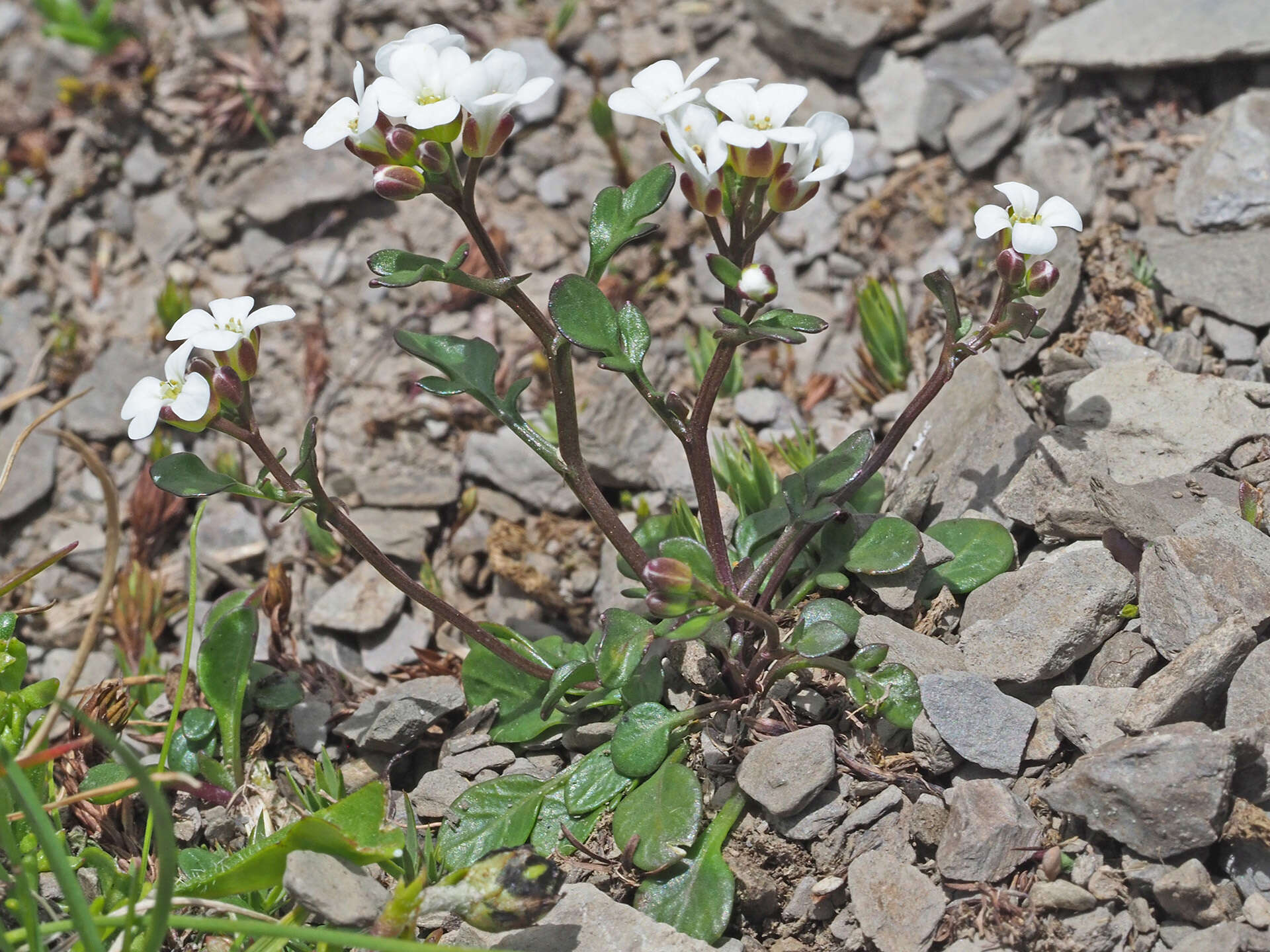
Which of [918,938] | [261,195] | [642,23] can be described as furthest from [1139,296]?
[261,195]

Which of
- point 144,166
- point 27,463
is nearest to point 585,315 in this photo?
point 27,463

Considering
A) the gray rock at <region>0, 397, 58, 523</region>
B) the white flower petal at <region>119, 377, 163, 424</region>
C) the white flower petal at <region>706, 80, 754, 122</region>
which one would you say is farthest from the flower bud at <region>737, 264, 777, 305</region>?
the gray rock at <region>0, 397, 58, 523</region>

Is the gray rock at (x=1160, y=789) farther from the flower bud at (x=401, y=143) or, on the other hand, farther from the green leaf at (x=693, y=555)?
the flower bud at (x=401, y=143)

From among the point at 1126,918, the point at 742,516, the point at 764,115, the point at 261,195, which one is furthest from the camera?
the point at 261,195

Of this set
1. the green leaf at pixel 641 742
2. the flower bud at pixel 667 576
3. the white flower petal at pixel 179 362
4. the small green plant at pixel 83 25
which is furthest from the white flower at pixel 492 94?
the small green plant at pixel 83 25

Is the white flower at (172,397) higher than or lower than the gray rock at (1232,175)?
higher

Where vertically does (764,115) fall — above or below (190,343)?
above

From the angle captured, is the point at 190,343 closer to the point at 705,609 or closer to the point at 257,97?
the point at 705,609

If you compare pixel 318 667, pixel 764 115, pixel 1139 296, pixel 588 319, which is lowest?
pixel 318 667
